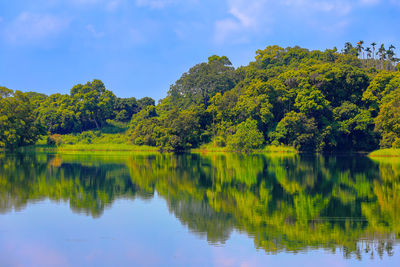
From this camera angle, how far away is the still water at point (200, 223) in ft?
33.9

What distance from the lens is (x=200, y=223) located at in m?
13.5

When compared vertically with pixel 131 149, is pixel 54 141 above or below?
above

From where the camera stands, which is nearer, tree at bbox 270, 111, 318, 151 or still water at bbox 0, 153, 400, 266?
still water at bbox 0, 153, 400, 266

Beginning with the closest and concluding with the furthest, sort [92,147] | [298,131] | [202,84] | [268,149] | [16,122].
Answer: [298,131]
[268,149]
[16,122]
[92,147]
[202,84]

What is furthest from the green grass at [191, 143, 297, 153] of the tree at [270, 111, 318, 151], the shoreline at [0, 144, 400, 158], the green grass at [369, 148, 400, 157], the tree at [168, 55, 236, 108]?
the tree at [168, 55, 236, 108]

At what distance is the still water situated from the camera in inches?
406

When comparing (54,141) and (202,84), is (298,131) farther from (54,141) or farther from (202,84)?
(54,141)

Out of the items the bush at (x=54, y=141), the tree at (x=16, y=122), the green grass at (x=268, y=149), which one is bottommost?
the green grass at (x=268, y=149)

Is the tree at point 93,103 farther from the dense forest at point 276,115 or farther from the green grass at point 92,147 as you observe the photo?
the green grass at point 92,147

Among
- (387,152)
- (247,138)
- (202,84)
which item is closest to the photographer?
(387,152)

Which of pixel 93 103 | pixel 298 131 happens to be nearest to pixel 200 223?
pixel 298 131

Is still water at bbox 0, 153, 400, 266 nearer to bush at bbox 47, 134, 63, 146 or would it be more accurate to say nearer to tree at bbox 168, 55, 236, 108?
bush at bbox 47, 134, 63, 146

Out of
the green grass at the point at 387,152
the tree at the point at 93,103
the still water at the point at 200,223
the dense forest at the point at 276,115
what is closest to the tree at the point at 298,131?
the dense forest at the point at 276,115

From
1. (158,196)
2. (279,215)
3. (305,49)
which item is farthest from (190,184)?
(305,49)
